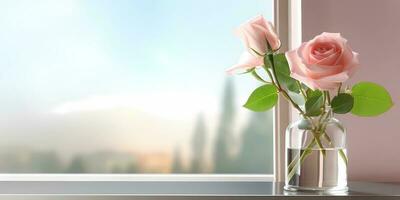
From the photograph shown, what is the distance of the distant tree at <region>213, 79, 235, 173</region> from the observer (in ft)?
5.82

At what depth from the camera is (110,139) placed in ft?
5.77

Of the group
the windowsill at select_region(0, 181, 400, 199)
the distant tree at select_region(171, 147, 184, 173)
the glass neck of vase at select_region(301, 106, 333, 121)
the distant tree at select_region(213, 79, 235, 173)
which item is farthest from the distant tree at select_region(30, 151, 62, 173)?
the glass neck of vase at select_region(301, 106, 333, 121)

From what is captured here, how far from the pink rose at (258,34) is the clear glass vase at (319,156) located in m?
0.19

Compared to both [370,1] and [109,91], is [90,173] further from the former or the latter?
[370,1]

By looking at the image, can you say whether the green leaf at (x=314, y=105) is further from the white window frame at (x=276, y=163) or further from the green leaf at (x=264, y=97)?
the white window frame at (x=276, y=163)

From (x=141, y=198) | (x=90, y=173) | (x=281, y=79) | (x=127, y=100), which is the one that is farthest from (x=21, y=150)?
(x=281, y=79)

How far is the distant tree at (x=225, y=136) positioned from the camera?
69.9 inches

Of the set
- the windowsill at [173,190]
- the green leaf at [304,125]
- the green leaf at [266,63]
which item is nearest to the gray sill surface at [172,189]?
the windowsill at [173,190]

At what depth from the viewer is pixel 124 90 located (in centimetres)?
176

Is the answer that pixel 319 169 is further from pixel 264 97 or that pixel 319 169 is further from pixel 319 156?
pixel 264 97

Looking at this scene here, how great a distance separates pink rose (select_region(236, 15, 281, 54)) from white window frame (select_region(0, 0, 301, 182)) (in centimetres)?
34

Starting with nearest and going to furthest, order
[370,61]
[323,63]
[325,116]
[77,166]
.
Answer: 1. [323,63]
2. [325,116]
3. [370,61]
4. [77,166]

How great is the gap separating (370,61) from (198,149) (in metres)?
0.52

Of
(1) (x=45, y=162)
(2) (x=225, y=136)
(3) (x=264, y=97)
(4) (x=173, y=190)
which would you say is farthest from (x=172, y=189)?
(1) (x=45, y=162)
